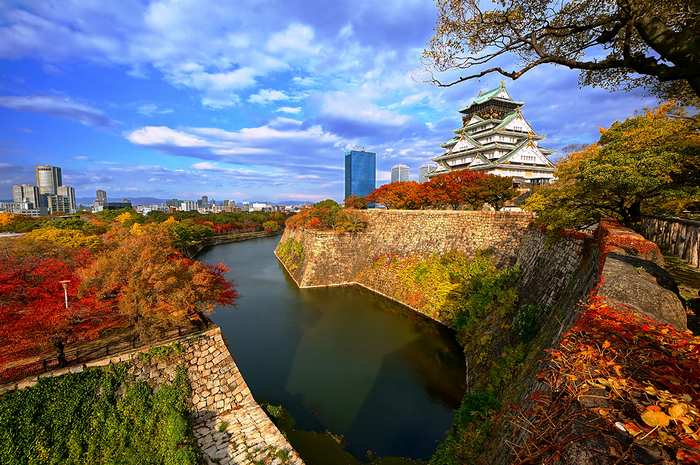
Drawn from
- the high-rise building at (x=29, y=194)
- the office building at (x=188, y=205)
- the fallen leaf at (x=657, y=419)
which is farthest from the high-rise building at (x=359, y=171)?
the office building at (x=188, y=205)

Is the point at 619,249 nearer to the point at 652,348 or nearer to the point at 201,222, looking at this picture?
the point at 652,348

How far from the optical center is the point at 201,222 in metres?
46.1

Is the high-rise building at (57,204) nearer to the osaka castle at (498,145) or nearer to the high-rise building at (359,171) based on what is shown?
the high-rise building at (359,171)

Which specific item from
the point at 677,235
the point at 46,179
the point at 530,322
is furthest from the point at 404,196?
the point at 46,179

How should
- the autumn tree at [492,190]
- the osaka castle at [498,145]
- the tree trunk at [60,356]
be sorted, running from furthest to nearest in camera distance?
the osaka castle at [498,145], the autumn tree at [492,190], the tree trunk at [60,356]

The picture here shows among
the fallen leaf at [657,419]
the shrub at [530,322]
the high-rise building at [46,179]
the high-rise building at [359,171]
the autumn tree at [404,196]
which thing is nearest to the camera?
the fallen leaf at [657,419]

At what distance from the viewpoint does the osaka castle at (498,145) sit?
884 inches

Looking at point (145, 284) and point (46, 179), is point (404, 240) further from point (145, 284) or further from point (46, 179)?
point (46, 179)

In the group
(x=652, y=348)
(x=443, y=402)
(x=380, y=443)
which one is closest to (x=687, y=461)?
(x=652, y=348)

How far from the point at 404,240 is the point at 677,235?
1541cm

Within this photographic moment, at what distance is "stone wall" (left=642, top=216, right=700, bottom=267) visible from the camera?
4.63 meters

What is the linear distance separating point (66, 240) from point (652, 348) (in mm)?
25200

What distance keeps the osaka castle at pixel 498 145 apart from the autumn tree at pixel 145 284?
22.4 m

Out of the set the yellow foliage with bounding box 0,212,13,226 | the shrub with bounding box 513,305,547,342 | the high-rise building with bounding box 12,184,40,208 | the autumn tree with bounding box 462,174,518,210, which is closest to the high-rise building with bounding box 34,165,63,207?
the high-rise building with bounding box 12,184,40,208
